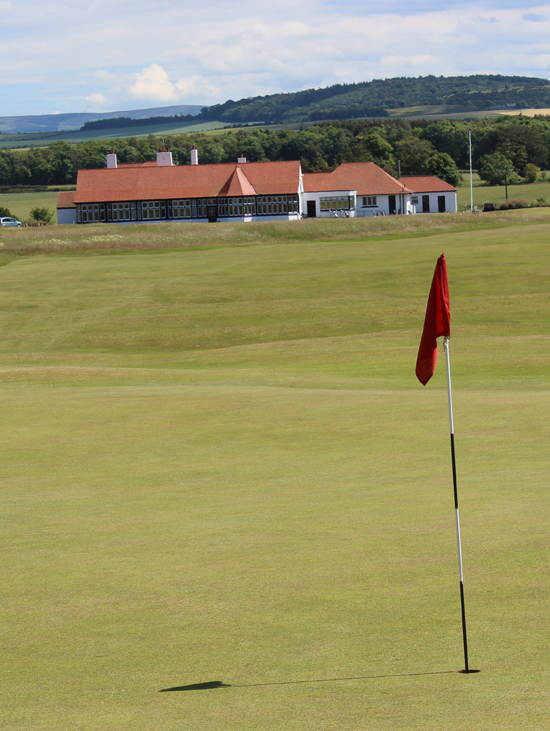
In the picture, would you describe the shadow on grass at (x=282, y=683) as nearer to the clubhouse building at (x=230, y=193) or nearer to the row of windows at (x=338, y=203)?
the clubhouse building at (x=230, y=193)

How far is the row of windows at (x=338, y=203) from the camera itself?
119750mm

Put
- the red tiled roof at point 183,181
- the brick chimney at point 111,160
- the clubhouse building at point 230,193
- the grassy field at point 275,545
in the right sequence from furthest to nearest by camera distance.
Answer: the brick chimney at point 111,160
the clubhouse building at point 230,193
the red tiled roof at point 183,181
the grassy field at point 275,545

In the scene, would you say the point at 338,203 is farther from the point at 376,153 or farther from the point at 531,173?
the point at 531,173

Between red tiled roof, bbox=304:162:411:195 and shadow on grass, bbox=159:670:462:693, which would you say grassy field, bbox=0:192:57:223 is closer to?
red tiled roof, bbox=304:162:411:195

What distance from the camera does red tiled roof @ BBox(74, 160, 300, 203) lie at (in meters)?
117

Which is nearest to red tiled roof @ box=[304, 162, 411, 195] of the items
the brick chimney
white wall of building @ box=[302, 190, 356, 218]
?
white wall of building @ box=[302, 190, 356, 218]

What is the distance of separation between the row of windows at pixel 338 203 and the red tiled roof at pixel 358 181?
47.6 inches

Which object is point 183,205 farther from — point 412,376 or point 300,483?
point 300,483

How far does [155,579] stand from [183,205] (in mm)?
110920

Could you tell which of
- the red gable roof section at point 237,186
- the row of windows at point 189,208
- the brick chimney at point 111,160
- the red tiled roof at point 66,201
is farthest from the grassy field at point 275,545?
the brick chimney at point 111,160

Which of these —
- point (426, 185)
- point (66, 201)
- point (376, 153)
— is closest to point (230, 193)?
point (66, 201)

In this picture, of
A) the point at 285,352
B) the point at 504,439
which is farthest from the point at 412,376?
the point at 504,439

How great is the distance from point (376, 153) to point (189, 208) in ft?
210

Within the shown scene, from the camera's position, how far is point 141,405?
21.9 metres
